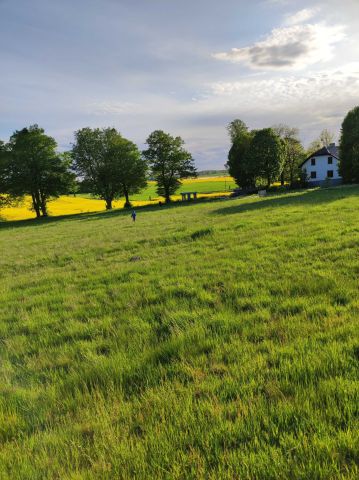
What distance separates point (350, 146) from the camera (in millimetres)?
42688

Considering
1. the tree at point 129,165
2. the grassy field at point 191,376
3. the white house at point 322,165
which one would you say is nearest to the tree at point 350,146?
the white house at point 322,165

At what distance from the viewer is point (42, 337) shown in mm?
5109

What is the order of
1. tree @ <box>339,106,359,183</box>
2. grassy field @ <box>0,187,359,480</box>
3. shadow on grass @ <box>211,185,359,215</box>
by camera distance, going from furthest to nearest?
tree @ <box>339,106,359,183</box>, shadow on grass @ <box>211,185,359,215</box>, grassy field @ <box>0,187,359,480</box>

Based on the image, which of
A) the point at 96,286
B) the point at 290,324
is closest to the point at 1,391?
the point at 290,324

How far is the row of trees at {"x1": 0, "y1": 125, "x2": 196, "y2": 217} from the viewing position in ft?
154

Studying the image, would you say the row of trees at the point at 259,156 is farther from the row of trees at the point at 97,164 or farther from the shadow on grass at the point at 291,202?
the shadow on grass at the point at 291,202

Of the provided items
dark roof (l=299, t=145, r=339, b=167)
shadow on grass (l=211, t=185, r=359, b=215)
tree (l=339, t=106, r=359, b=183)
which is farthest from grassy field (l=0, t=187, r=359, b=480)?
dark roof (l=299, t=145, r=339, b=167)

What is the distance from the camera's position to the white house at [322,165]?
64.5 metres

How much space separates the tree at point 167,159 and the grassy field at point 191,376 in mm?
48501

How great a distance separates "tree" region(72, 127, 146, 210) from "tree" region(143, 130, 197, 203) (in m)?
2.32

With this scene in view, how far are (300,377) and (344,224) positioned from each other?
31.9ft

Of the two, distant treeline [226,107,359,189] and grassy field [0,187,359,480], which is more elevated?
distant treeline [226,107,359,189]

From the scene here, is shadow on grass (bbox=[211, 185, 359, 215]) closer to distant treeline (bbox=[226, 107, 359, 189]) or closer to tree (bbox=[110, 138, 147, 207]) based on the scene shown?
distant treeline (bbox=[226, 107, 359, 189])

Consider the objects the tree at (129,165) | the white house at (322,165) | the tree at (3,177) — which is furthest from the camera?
the white house at (322,165)
